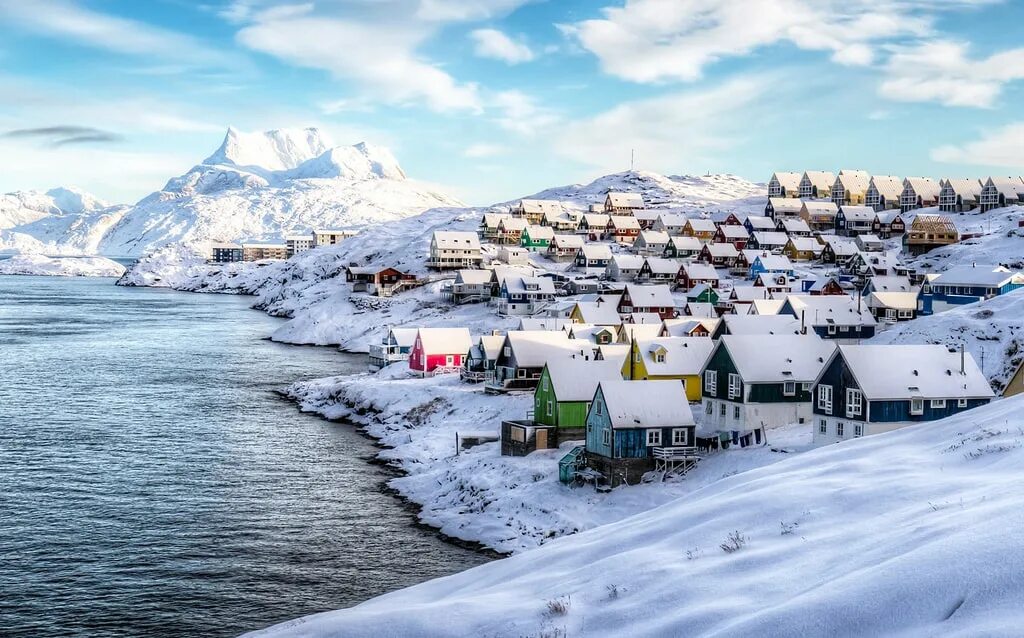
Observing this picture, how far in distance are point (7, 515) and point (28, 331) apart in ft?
371

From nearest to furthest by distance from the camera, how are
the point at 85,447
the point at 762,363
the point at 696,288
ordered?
1. the point at 762,363
2. the point at 85,447
3. the point at 696,288

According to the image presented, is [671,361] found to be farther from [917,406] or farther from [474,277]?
[474,277]

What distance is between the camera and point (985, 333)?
73.4 meters

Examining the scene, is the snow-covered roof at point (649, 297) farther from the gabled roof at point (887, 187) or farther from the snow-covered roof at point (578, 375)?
the gabled roof at point (887, 187)

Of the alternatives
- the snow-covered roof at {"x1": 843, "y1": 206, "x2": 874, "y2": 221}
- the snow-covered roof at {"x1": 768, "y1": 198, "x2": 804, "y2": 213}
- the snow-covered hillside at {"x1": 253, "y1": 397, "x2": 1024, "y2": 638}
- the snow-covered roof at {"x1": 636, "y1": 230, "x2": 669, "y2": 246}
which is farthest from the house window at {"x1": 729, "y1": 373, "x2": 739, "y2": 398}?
the snow-covered roof at {"x1": 768, "y1": 198, "x2": 804, "y2": 213}

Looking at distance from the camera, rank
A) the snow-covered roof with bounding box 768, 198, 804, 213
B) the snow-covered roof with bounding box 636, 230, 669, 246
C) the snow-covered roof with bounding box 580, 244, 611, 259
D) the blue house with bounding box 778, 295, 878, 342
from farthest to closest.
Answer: the snow-covered roof with bounding box 768, 198, 804, 213, the snow-covered roof with bounding box 636, 230, 669, 246, the snow-covered roof with bounding box 580, 244, 611, 259, the blue house with bounding box 778, 295, 878, 342

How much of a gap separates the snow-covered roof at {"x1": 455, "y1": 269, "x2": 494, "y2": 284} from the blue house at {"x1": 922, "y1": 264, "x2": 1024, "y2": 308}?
69031 mm

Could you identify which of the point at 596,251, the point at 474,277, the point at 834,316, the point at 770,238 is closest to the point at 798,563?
the point at 834,316

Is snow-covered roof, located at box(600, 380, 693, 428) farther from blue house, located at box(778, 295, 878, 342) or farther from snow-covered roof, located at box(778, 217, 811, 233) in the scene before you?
snow-covered roof, located at box(778, 217, 811, 233)

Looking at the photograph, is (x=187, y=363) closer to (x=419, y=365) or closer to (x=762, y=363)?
(x=419, y=365)

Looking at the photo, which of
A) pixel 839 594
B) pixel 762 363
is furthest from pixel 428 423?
pixel 839 594

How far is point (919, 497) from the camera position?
2167 centimetres

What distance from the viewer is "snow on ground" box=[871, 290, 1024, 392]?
68.4 meters

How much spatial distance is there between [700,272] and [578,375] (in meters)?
85.5
